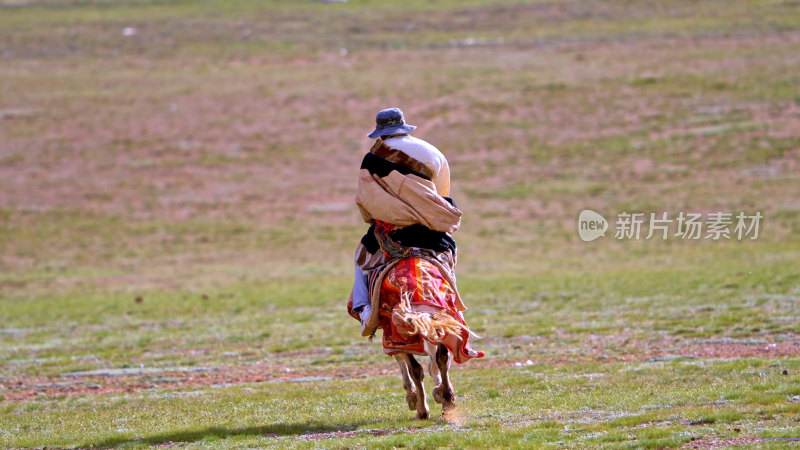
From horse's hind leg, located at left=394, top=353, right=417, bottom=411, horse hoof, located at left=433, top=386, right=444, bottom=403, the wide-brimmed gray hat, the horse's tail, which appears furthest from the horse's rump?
the wide-brimmed gray hat

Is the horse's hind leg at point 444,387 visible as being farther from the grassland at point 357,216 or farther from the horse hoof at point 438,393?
the grassland at point 357,216

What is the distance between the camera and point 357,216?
28.5m

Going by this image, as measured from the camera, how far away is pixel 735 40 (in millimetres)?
44000

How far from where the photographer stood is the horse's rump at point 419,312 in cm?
780

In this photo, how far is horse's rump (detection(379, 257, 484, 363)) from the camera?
7805mm

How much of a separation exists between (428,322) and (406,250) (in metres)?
0.80

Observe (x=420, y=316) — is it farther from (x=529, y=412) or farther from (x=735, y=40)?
(x=735, y=40)

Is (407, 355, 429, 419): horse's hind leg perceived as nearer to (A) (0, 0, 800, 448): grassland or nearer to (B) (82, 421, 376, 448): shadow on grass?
(A) (0, 0, 800, 448): grassland

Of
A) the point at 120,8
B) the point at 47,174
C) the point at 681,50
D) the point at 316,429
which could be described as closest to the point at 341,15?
the point at 120,8

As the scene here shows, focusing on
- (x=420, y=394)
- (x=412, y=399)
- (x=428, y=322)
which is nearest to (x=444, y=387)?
(x=420, y=394)

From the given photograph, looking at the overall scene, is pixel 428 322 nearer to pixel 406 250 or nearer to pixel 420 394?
pixel 420 394

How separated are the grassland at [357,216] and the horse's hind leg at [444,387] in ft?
0.71

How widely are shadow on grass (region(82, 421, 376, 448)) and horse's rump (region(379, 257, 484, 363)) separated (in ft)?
2.54

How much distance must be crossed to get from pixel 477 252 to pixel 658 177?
819cm
